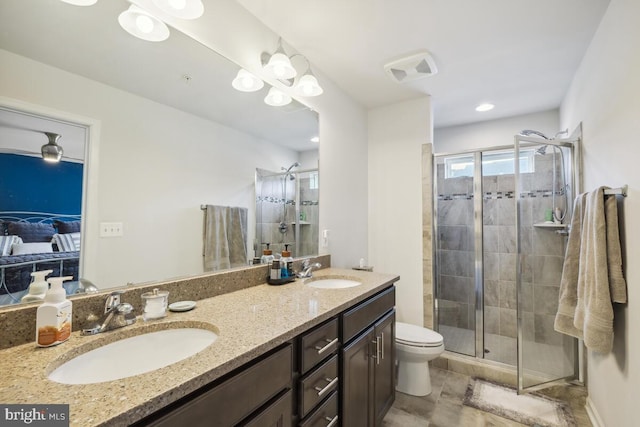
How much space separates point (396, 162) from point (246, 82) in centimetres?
165

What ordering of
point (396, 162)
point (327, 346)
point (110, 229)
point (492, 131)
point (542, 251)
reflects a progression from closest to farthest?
point (110, 229)
point (327, 346)
point (542, 251)
point (396, 162)
point (492, 131)

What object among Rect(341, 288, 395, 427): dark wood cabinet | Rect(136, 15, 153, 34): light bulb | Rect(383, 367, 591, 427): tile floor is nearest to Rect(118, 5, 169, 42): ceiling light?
Rect(136, 15, 153, 34): light bulb

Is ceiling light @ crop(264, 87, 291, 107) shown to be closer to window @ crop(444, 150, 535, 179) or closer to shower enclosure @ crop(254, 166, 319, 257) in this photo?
shower enclosure @ crop(254, 166, 319, 257)

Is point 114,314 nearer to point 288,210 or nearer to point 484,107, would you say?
point 288,210

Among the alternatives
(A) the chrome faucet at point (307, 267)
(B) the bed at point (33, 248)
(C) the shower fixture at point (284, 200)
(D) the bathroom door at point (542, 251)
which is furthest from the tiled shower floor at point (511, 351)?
(B) the bed at point (33, 248)

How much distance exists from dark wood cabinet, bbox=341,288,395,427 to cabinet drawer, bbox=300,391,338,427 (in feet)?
0.19

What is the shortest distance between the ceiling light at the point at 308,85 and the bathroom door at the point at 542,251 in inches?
61.1

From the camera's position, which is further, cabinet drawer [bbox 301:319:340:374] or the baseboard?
the baseboard

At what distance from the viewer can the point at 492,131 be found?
312 centimetres

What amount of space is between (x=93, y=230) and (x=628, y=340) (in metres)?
2.36

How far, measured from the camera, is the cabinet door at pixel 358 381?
50.4 inches

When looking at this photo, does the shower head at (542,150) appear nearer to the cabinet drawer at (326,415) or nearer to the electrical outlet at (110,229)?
the cabinet drawer at (326,415)

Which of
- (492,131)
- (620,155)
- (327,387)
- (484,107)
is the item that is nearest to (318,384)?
(327,387)

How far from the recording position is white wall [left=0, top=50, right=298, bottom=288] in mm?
936
